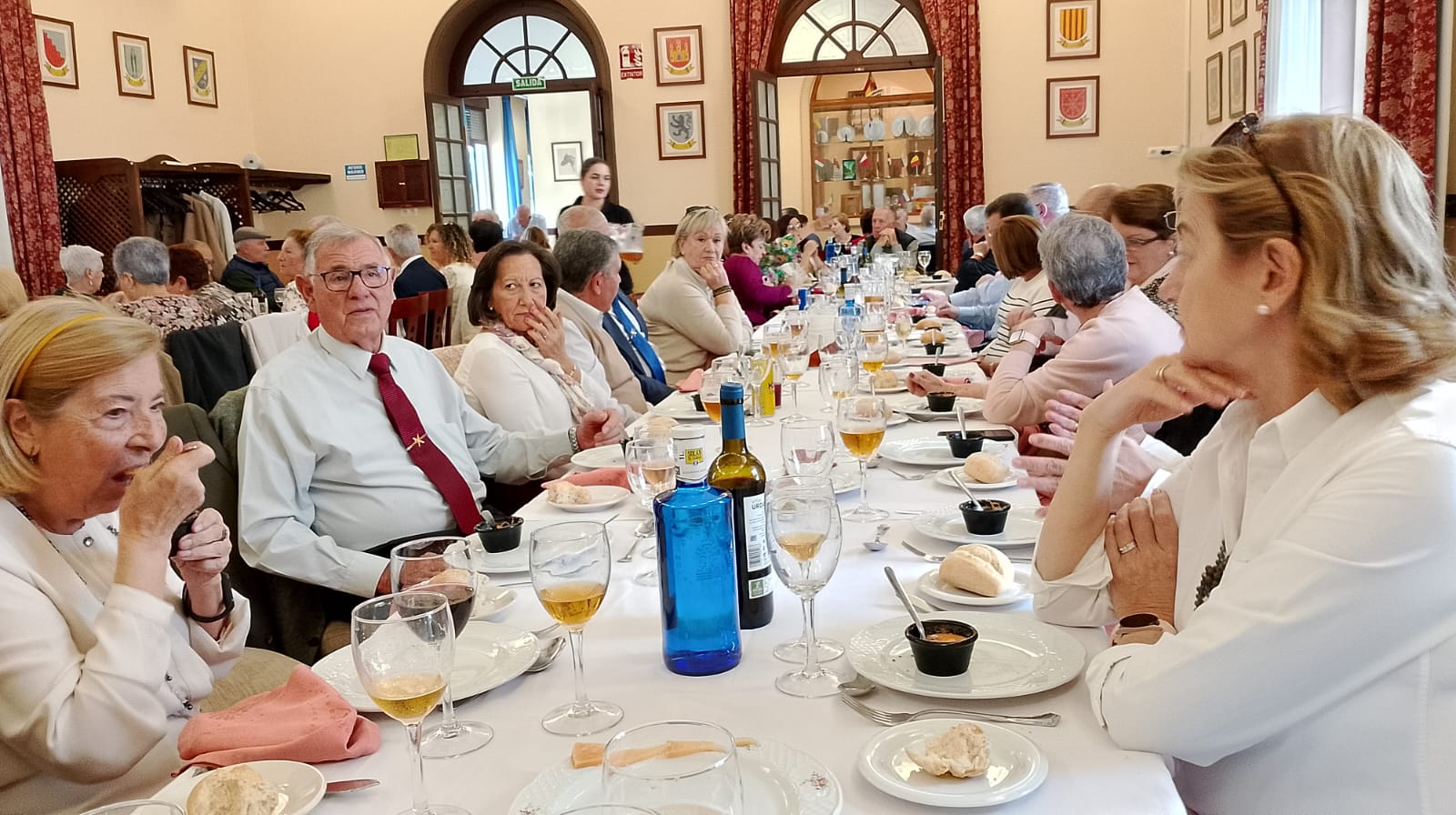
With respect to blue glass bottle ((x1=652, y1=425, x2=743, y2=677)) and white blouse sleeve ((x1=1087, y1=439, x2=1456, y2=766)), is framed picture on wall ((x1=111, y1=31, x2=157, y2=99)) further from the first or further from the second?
white blouse sleeve ((x1=1087, y1=439, x2=1456, y2=766))

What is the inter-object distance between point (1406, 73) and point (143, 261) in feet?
21.6

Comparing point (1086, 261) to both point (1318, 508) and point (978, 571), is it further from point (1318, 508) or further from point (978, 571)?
point (1318, 508)

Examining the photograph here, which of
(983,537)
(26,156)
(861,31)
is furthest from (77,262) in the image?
(983,537)

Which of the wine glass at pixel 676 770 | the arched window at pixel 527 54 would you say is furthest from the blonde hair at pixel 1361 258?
the arched window at pixel 527 54

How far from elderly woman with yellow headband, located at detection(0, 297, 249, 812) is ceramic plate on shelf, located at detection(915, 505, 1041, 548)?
1127mm

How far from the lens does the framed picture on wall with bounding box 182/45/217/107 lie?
402 inches

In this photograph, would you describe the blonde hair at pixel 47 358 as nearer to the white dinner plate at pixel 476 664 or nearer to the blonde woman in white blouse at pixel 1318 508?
the white dinner plate at pixel 476 664

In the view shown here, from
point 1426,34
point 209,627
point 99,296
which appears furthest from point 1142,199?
point 99,296

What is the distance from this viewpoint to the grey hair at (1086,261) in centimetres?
324

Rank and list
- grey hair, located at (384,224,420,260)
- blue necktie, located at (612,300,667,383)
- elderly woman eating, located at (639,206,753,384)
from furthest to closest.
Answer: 1. grey hair, located at (384,224,420,260)
2. elderly woman eating, located at (639,206,753,384)
3. blue necktie, located at (612,300,667,383)

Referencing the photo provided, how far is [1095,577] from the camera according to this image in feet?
4.95

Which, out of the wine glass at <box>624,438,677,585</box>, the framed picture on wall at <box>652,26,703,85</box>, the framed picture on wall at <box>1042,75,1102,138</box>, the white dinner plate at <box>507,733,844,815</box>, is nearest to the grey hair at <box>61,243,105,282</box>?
the framed picture on wall at <box>652,26,703,85</box>

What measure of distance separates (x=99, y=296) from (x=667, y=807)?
8.31m

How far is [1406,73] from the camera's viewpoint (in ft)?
16.7
